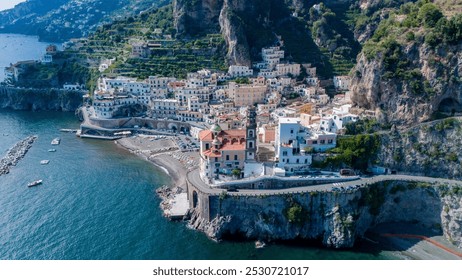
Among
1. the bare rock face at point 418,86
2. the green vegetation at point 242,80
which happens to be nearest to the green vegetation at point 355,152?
the bare rock face at point 418,86

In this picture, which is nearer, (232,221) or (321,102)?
(232,221)

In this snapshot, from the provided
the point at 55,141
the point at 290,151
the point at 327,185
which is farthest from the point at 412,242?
the point at 55,141

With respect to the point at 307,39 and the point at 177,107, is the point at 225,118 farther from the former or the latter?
the point at 307,39

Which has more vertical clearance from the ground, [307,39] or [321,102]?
[307,39]

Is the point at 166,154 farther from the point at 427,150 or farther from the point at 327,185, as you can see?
the point at 427,150

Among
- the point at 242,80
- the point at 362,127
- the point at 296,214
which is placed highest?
the point at 242,80

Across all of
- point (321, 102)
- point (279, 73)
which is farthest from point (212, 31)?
point (321, 102)

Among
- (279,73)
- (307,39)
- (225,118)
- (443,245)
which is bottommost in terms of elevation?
(443,245)

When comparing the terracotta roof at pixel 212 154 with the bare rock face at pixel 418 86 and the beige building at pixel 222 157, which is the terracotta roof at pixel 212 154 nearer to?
the beige building at pixel 222 157
